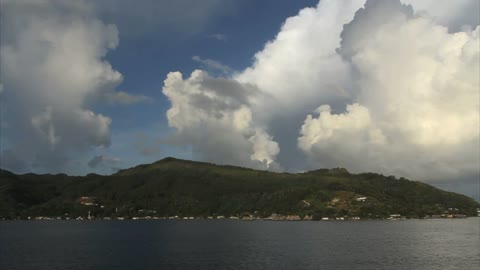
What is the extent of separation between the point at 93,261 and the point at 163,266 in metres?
28.5

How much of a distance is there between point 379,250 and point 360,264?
44.1 m

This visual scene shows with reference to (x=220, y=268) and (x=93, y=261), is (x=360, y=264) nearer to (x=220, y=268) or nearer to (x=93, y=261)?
(x=220, y=268)

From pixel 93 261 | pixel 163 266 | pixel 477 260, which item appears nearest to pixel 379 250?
pixel 477 260

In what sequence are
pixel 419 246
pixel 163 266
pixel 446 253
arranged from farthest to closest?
pixel 419 246, pixel 446 253, pixel 163 266

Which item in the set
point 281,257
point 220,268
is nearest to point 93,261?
point 220,268

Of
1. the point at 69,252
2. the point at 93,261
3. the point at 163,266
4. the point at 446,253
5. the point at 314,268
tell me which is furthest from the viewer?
the point at 69,252

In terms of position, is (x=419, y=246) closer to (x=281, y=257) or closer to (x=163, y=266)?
(x=281, y=257)

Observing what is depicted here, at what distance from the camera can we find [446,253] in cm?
17138

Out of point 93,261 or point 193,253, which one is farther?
point 193,253

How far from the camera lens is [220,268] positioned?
443ft

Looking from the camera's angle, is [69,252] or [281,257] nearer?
[281,257]

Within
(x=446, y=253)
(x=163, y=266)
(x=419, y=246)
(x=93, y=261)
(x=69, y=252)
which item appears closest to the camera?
(x=163, y=266)

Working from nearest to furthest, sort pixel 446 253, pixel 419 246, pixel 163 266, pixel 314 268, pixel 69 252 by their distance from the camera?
pixel 314 268, pixel 163 266, pixel 446 253, pixel 69 252, pixel 419 246

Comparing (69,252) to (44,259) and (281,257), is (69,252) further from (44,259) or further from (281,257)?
(281,257)
